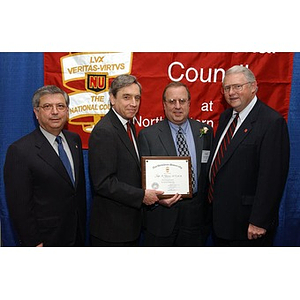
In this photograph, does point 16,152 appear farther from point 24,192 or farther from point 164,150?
point 164,150

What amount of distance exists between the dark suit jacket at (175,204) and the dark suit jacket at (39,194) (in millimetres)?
607

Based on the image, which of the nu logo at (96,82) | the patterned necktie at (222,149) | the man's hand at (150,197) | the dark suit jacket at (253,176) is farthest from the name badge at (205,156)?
the nu logo at (96,82)

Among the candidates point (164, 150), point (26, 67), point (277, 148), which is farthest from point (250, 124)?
point (26, 67)

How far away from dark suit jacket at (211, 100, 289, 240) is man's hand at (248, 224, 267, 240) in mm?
45

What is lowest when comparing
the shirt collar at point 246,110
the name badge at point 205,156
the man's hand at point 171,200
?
the man's hand at point 171,200

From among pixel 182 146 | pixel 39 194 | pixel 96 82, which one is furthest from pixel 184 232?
pixel 96 82

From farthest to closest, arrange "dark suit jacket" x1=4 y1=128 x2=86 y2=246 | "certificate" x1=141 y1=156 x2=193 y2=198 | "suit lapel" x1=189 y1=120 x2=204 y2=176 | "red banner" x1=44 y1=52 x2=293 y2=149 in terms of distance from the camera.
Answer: "red banner" x1=44 y1=52 x2=293 y2=149, "suit lapel" x1=189 y1=120 x2=204 y2=176, "certificate" x1=141 y1=156 x2=193 y2=198, "dark suit jacket" x1=4 y1=128 x2=86 y2=246

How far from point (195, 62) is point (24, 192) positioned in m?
2.00

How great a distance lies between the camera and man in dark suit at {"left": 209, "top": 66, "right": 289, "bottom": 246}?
7.88 feet

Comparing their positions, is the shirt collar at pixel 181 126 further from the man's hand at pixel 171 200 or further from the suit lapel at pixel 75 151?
the suit lapel at pixel 75 151

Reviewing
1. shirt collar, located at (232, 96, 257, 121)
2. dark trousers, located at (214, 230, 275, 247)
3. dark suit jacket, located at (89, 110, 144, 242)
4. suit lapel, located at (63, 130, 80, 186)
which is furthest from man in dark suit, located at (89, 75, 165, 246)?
shirt collar, located at (232, 96, 257, 121)

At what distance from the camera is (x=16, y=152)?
7.40 feet

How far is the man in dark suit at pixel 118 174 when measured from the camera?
249 cm

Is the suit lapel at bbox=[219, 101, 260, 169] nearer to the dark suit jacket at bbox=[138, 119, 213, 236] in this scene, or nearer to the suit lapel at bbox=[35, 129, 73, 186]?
the dark suit jacket at bbox=[138, 119, 213, 236]
